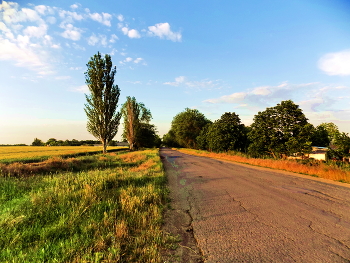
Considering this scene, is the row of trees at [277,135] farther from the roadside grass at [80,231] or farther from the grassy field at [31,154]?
the grassy field at [31,154]

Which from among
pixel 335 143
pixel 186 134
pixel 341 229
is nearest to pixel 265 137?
pixel 335 143

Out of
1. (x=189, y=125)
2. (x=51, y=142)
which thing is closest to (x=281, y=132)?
(x=189, y=125)

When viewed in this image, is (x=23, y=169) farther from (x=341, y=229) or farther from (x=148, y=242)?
(x=341, y=229)

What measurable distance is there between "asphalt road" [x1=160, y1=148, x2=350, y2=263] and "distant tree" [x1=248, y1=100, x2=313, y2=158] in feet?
32.8

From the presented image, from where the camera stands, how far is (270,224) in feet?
13.4

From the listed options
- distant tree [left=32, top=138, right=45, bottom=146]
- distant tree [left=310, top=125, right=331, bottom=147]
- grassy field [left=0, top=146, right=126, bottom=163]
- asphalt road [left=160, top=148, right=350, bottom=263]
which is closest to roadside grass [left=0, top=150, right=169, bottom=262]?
asphalt road [left=160, top=148, right=350, bottom=263]

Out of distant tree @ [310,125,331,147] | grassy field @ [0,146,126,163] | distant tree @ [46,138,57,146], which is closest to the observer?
grassy field @ [0,146,126,163]

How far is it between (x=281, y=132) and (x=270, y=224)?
16272 mm

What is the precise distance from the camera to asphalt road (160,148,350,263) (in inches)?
118

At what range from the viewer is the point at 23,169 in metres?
10.9

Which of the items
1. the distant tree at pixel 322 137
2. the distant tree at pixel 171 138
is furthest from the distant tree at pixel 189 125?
the distant tree at pixel 322 137

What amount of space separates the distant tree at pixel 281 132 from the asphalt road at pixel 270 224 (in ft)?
32.8

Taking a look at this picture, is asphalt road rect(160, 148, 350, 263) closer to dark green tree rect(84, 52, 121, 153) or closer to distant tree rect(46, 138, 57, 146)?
dark green tree rect(84, 52, 121, 153)

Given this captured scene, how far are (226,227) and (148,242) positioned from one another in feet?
5.92
